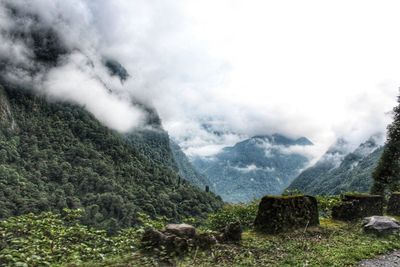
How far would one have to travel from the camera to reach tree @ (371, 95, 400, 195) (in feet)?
146

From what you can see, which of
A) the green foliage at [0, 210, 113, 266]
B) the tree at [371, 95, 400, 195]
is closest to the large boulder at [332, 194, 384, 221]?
the green foliage at [0, 210, 113, 266]

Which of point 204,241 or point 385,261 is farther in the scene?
point 385,261

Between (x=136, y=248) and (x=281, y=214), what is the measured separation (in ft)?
27.9

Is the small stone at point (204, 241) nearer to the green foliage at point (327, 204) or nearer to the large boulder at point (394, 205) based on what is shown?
the green foliage at point (327, 204)

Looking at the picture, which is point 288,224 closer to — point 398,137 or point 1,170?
point 398,137

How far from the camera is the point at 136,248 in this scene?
42.9ft

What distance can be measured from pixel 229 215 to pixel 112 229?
13352 cm

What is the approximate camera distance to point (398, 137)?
4506cm

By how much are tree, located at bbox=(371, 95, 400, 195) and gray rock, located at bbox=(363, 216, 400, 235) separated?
26.4 meters

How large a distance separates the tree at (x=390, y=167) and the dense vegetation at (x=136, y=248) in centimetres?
2832

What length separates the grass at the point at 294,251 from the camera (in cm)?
1254

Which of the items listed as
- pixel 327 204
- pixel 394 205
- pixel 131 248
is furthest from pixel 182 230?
pixel 394 205

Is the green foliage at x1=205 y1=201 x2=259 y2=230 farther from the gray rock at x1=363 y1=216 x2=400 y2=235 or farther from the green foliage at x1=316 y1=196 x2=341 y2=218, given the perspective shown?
the gray rock at x1=363 y1=216 x2=400 y2=235

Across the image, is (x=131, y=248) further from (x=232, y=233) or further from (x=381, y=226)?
(x=381, y=226)
